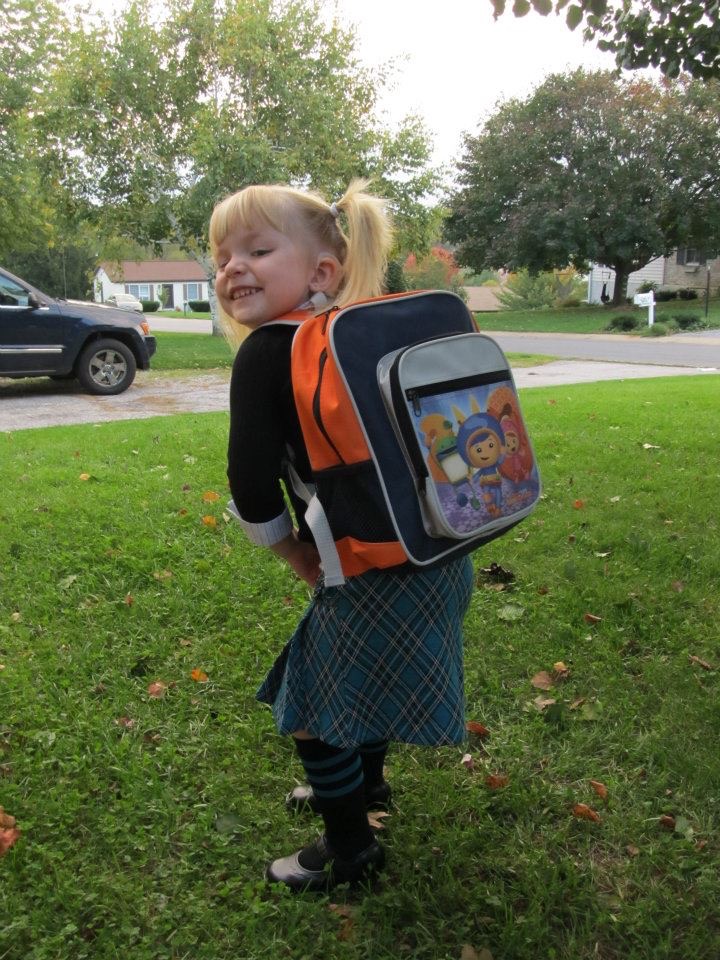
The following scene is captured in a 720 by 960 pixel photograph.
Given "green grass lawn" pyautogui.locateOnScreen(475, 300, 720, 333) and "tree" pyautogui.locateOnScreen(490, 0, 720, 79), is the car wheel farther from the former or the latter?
"green grass lawn" pyautogui.locateOnScreen(475, 300, 720, 333)

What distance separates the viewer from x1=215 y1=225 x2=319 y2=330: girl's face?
1819mm

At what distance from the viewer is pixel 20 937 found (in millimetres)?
1948

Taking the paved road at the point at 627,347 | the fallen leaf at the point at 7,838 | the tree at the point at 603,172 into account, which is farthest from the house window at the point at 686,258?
the fallen leaf at the point at 7,838

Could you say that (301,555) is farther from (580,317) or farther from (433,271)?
(433,271)

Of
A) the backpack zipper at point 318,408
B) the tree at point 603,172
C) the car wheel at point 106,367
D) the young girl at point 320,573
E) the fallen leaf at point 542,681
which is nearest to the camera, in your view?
the backpack zipper at point 318,408

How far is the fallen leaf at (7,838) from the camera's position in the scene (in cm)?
221

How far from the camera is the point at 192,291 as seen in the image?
290 ft

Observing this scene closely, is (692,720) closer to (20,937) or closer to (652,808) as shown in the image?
(652,808)

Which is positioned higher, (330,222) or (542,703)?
(330,222)

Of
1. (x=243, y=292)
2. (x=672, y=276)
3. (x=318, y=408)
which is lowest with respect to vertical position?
(x=318, y=408)

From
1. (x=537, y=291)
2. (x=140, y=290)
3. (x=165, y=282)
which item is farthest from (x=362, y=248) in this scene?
(x=140, y=290)

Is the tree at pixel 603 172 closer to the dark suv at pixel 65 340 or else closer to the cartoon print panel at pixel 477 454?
the dark suv at pixel 65 340

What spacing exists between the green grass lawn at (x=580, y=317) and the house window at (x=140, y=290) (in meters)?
60.0

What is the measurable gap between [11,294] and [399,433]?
33.4 ft
